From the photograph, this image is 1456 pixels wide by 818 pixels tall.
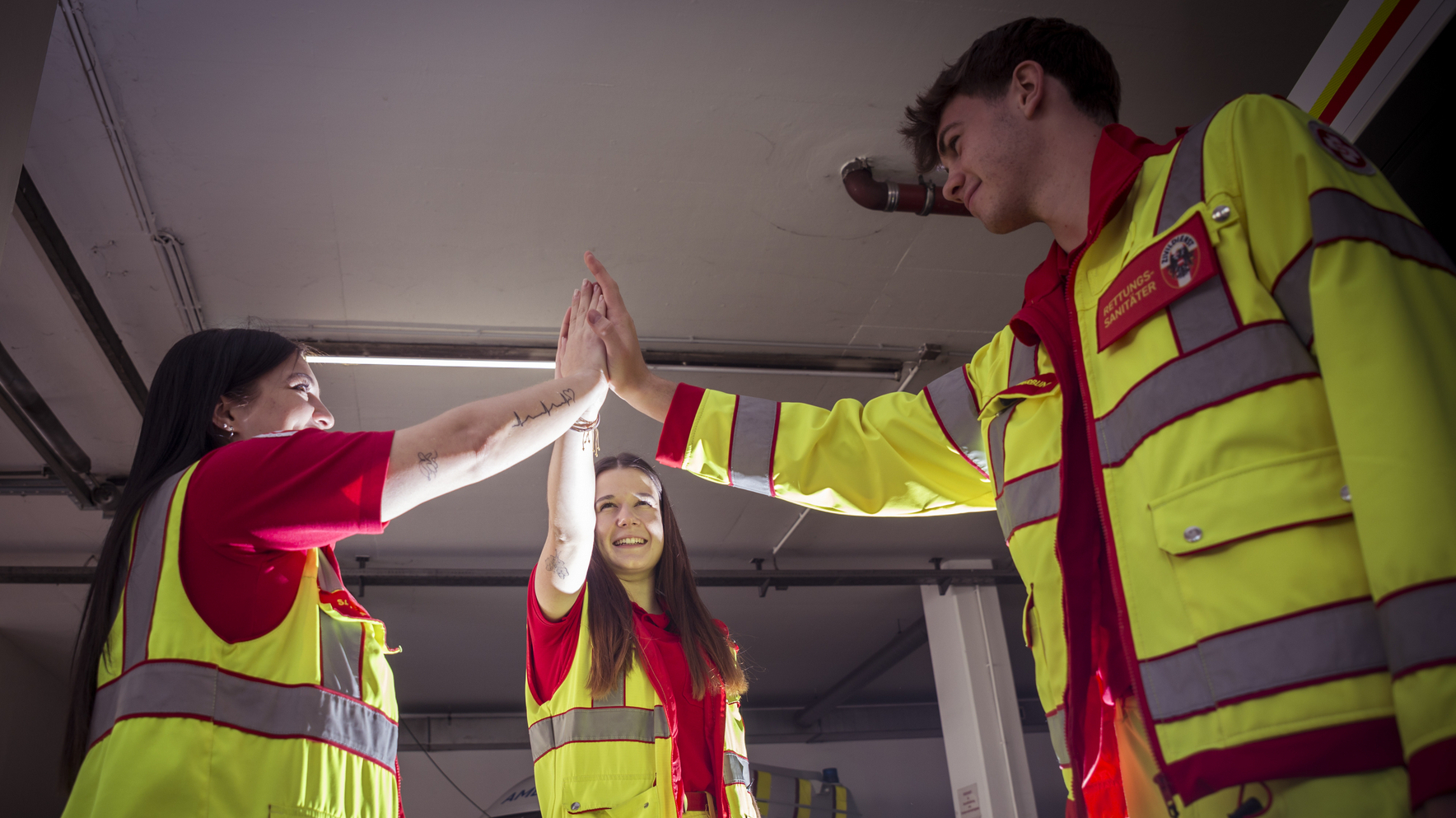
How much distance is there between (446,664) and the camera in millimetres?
10242

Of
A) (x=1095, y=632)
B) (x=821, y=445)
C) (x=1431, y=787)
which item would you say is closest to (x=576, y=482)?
(x=821, y=445)

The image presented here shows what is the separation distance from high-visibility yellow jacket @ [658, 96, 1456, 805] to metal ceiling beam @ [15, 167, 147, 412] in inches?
128

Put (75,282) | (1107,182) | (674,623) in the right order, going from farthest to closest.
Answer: (75,282), (674,623), (1107,182)

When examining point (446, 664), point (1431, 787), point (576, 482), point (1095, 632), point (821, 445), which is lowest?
point (1431, 787)

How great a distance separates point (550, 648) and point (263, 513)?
4.56ft

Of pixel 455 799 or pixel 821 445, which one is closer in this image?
pixel 821 445

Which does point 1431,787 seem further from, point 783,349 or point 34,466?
point 34,466

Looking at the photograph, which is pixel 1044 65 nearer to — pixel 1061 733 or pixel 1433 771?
pixel 1061 733

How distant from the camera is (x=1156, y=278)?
1273mm

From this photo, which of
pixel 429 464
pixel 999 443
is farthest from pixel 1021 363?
pixel 429 464

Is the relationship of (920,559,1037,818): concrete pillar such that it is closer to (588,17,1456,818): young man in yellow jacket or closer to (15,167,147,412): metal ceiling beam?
(15,167,147,412): metal ceiling beam

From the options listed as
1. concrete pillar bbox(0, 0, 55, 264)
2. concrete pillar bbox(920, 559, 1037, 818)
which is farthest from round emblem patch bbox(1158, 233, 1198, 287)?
concrete pillar bbox(920, 559, 1037, 818)

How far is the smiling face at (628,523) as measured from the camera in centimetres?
302

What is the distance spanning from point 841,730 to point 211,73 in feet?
38.0
